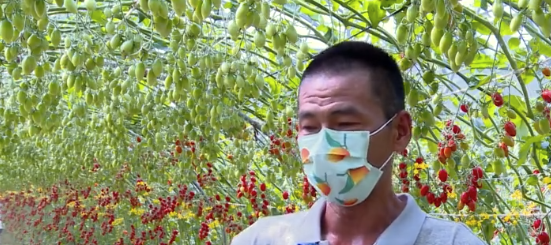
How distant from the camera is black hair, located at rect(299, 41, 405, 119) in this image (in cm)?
139

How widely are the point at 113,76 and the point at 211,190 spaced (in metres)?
3.48

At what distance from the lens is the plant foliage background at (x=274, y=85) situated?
6.06 feet

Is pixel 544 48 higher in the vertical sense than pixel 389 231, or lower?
higher

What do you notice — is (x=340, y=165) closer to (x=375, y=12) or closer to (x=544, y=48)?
(x=375, y=12)

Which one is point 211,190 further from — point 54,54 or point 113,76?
point 113,76

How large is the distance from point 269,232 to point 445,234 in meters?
0.38

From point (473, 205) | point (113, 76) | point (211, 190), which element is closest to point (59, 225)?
point (211, 190)

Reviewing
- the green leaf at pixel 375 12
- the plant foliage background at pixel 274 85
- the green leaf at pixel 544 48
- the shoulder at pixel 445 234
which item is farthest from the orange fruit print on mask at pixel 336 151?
the green leaf at pixel 544 48

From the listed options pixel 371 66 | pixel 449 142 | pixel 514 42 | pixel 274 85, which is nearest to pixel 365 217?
pixel 371 66

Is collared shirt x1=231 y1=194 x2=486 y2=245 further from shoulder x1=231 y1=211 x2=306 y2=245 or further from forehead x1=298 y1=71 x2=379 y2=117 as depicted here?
forehead x1=298 y1=71 x2=379 y2=117

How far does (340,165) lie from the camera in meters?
1.59

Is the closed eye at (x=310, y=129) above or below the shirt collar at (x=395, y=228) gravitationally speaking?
above

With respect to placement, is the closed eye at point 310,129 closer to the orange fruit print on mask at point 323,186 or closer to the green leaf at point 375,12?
the orange fruit print on mask at point 323,186

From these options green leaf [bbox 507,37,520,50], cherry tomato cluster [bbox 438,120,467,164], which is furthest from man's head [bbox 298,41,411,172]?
green leaf [bbox 507,37,520,50]
